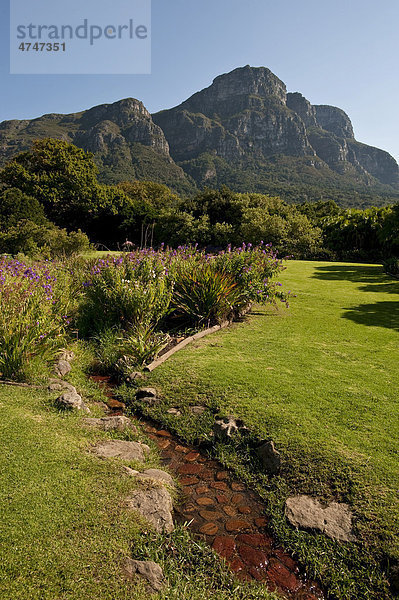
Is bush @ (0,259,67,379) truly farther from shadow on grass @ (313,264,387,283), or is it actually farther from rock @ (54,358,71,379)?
shadow on grass @ (313,264,387,283)

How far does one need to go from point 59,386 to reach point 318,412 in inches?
131

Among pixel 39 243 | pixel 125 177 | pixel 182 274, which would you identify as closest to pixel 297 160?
pixel 125 177

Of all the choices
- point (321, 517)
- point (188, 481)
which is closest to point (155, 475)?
point (188, 481)

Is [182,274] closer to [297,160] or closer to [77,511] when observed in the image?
[77,511]

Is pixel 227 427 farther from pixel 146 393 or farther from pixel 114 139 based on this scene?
pixel 114 139

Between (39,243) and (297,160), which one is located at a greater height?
(297,160)

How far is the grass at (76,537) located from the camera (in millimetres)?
2023

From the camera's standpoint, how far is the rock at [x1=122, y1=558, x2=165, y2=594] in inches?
83.0

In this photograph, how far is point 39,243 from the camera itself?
61.3 ft

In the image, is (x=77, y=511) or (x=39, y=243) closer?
(x=77, y=511)

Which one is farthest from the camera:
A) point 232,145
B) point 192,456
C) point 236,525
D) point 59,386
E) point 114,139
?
point 232,145

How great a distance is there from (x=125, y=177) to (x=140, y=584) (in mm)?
91505

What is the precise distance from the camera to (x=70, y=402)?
4.10 metres

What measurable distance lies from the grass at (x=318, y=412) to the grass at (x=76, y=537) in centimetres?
73
